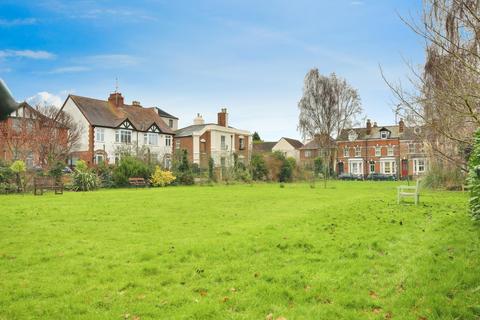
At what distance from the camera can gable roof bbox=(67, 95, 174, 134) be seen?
46094 millimetres

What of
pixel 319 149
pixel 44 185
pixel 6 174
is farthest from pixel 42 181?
pixel 319 149

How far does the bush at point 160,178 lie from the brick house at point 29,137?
9.56 meters

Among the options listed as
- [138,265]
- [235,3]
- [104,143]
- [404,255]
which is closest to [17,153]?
[104,143]

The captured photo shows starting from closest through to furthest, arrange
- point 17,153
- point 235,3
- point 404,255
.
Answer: point 404,255 → point 235,3 → point 17,153

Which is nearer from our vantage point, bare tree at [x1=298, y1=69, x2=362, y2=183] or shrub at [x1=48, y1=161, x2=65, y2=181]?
shrub at [x1=48, y1=161, x2=65, y2=181]

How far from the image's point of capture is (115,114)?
49562mm

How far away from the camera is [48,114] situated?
40.9 meters

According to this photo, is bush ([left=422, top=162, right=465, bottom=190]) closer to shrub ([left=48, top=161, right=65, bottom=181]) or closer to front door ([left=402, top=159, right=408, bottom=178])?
shrub ([left=48, top=161, right=65, bottom=181])

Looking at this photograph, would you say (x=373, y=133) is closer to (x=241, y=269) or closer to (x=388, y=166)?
(x=388, y=166)

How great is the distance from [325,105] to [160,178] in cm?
2990

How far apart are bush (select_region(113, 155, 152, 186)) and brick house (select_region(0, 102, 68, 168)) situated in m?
7.22

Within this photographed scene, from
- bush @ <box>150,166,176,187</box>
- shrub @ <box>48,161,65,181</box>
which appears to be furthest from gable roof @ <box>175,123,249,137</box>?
shrub @ <box>48,161,65,181</box>

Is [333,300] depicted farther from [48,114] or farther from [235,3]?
[48,114]

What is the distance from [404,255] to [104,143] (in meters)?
43.0
